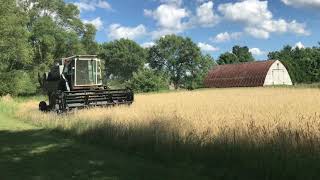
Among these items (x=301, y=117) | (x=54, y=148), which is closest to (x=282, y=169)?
(x=301, y=117)

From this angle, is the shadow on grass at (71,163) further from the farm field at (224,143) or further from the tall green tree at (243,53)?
the tall green tree at (243,53)

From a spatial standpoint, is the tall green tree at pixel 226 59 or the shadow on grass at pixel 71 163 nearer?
the shadow on grass at pixel 71 163

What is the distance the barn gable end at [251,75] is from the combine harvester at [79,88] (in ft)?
222

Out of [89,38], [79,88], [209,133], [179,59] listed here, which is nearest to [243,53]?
[179,59]

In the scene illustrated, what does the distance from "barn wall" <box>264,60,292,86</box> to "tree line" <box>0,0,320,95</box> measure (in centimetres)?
212

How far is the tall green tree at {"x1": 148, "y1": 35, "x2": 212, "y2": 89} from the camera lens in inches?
4540

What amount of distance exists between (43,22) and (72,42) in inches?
214

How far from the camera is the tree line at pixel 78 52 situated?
178ft

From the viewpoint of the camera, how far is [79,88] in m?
28.3

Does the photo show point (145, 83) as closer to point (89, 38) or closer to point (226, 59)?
point (89, 38)

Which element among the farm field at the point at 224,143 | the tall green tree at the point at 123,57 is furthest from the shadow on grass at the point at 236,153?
the tall green tree at the point at 123,57

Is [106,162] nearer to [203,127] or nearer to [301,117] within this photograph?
[203,127]

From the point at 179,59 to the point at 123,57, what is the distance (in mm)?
17390

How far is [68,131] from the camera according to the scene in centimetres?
1795
